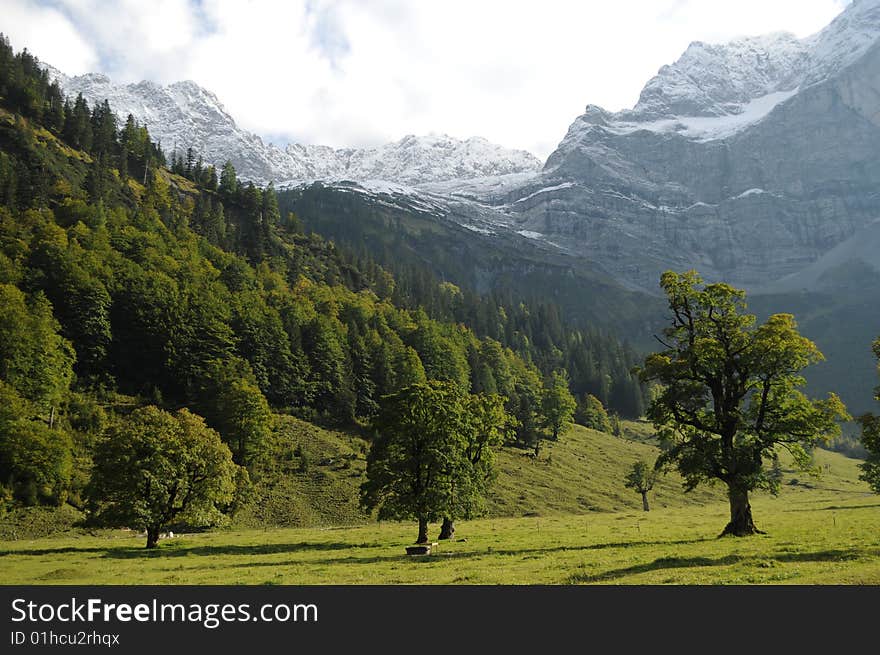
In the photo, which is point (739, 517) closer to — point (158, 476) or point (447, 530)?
point (447, 530)

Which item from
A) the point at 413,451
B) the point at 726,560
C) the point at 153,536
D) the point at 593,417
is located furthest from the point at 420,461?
the point at 593,417

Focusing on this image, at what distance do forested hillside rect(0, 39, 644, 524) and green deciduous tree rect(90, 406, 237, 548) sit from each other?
2.31 meters

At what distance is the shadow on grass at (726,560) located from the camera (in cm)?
2617

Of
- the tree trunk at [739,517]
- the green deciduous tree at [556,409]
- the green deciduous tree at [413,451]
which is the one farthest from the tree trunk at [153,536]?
the green deciduous tree at [556,409]

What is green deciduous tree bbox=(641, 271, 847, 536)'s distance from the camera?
4003 cm

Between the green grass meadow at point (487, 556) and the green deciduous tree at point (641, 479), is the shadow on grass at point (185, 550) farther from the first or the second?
the green deciduous tree at point (641, 479)

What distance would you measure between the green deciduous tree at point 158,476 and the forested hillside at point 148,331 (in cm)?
231

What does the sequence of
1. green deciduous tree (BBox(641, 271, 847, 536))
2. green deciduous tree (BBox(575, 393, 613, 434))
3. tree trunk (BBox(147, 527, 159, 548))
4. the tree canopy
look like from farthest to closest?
green deciduous tree (BBox(575, 393, 613, 434))
tree trunk (BBox(147, 527, 159, 548))
the tree canopy
green deciduous tree (BBox(641, 271, 847, 536))

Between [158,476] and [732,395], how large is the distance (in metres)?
44.7

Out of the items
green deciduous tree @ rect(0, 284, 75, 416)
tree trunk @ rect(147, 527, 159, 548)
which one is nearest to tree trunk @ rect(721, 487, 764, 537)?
tree trunk @ rect(147, 527, 159, 548)

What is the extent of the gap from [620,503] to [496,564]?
78728mm

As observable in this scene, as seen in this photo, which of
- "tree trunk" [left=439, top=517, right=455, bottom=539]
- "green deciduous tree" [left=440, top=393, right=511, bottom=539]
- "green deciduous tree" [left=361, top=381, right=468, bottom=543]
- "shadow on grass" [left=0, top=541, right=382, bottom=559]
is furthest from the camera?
"tree trunk" [left=439, top=517, right=455, bottom=539]

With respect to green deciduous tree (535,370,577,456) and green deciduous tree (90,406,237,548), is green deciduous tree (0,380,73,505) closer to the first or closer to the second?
green deciduous tree (90,406,237,548)
